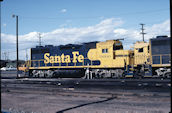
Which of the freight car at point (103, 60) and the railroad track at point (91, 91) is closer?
the railroad track at point (91, 91)

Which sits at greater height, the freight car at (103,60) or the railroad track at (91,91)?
the freight car at (103,60)

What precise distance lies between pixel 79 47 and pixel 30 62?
8401mm

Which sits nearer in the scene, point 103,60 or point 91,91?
point 91,91

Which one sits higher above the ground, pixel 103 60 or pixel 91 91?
pixel 103 60

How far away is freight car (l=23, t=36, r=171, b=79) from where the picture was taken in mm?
21500

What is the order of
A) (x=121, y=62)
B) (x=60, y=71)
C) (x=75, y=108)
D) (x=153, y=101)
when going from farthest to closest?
1. (x=60, y=71)
2. (x=121, y=62)
3. (x=153, y=101)
4. (x=75, y=108)

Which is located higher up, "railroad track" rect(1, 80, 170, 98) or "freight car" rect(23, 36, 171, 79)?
"freight car" rect(23, 36, 171, 79)

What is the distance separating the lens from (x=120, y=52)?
78.6 ft

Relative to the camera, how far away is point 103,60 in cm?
2469

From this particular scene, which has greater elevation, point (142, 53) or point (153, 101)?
point (142, 53)

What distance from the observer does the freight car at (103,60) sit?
21.5m

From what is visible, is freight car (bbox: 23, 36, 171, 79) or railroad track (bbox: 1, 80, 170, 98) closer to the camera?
railroad track (bbox: 1, 80, 170, 98)

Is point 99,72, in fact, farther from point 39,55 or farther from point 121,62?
point 39,55

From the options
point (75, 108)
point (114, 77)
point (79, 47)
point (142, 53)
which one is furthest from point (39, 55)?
point (75, 108)
